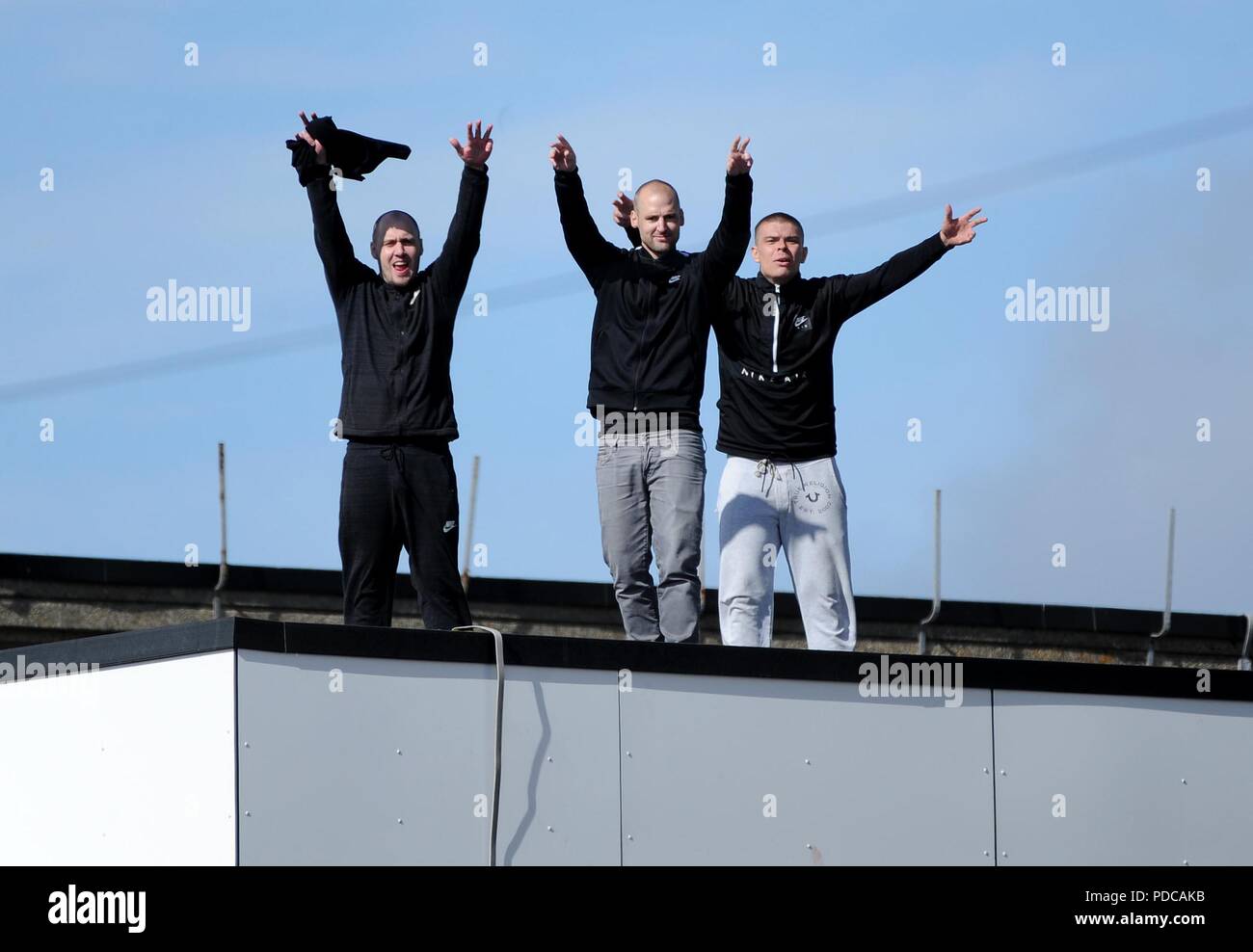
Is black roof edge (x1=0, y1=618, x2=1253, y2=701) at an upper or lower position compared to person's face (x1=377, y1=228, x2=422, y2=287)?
lower

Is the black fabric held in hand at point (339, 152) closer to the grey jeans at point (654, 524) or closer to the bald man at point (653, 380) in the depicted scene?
the bald man at point (653, 380)

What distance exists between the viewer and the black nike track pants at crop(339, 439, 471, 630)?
7.02 meters

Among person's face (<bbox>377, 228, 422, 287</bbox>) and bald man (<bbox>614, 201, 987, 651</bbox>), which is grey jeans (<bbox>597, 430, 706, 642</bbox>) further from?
person's face (<bbox>377, 228, 422, 287</bbox>)

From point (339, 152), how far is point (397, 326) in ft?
2.56

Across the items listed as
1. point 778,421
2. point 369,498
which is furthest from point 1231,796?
point 369,498

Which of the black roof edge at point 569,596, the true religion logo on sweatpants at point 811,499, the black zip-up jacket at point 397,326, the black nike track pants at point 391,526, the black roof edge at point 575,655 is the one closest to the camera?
the black roof edge at point 575,655

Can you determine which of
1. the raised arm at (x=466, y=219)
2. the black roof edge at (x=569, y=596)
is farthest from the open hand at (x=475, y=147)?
the black roof edge at (x=569, y=596)

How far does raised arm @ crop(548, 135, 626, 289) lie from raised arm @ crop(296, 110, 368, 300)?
0.99 m

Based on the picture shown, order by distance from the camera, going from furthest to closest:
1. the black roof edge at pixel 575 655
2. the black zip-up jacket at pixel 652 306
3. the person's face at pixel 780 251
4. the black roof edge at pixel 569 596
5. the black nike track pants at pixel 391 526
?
the black roof edge at pixel 569 596 → the person's face at pixel 780 251 → the black zip-up jacket at pixel 652 306 → the black nike track pants at pixel 391 526 → the black roof edge at pixel 575 655

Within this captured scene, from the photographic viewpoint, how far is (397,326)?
7309mm

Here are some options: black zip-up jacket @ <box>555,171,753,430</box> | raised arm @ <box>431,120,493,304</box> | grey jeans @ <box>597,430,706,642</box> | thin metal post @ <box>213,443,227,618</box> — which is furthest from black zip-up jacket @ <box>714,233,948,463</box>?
thin metal post @ <box>213,443,227,618</box>

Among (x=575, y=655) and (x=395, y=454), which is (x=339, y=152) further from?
(x=575, y=655)

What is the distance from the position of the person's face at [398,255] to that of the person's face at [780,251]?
1.63 metres

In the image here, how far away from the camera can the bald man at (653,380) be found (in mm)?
7531
